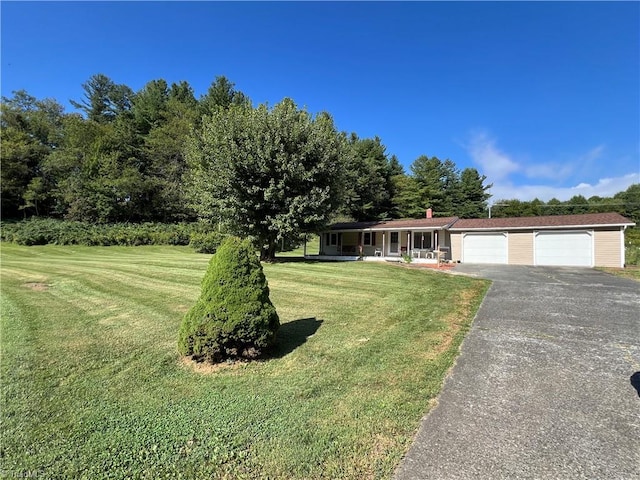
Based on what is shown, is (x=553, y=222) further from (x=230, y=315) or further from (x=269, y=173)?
(x=230, y=315)

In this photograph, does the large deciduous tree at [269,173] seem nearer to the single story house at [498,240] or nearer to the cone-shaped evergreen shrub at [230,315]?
the single story house at [498,240]

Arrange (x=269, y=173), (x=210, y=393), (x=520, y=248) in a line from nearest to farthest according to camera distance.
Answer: (x=210, y=393) < (x=269, y=173) < (x=520, y=248)

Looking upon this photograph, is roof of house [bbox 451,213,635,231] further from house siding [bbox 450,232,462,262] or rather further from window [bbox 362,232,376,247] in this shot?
window [bbox 362,232,376,247]

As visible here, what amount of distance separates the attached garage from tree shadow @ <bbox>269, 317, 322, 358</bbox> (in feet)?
57.3

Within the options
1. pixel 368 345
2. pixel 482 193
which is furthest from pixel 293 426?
pixel 482 193

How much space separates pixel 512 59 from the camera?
1445cm

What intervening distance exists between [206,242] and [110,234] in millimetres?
8845

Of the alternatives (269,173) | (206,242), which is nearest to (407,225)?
(269,173)

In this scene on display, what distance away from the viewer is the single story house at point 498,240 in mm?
17453

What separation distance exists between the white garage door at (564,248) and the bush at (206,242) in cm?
2085

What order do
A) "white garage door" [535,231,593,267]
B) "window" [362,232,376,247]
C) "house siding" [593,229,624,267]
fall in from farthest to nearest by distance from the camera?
"window" [362,232,376,247] → "white garage door" [535,231,593,267] → "house siding" [593,229,624,267]

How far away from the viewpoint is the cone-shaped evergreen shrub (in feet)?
13.1

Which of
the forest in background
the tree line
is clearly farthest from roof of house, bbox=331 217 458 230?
the tree line

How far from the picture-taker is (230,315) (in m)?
4.04
